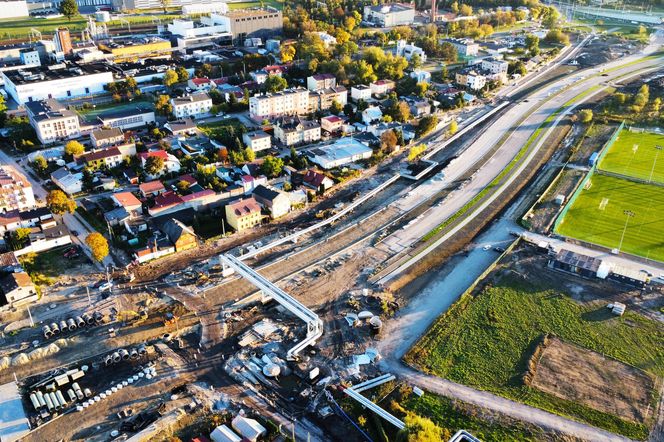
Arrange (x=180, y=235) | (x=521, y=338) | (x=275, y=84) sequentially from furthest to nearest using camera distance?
1. (x=275, y=84)
2. (x=180, y=235)
3. (x=521, y=338)

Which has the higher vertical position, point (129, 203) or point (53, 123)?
point (53, 123)

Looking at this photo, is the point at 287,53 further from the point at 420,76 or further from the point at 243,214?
the point at 243,214

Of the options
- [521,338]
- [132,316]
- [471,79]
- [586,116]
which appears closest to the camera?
[521,338]

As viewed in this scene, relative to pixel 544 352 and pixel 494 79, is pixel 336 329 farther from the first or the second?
pixel 494 79

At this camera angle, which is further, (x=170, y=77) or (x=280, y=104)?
(x=170, y=77)

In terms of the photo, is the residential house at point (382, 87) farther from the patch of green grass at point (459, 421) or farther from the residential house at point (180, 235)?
the patch of green grass at point (459, 421)

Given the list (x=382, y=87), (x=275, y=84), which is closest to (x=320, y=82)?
(x=275, y=84)

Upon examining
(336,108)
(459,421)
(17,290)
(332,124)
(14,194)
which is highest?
(336,108)

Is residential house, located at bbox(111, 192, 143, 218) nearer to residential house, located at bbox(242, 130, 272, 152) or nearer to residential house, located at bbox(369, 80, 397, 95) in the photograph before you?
residential house, located at bbox(242, 130, 272, 152)
